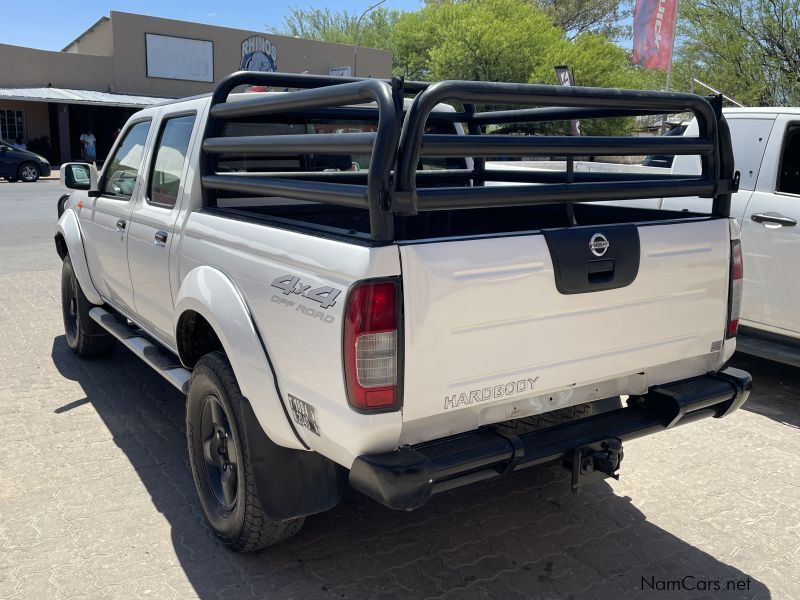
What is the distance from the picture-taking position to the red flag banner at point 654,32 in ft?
58.6

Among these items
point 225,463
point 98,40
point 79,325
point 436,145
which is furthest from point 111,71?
point 436,145

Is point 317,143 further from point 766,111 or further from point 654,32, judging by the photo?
point 654,32

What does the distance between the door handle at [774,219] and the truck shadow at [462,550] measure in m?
2.51

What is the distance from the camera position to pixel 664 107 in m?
3.28

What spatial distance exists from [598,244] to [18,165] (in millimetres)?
25055

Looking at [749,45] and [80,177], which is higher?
[749,45]

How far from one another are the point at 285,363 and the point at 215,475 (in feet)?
3.35

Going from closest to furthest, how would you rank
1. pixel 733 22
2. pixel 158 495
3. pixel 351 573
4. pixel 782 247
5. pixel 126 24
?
pixel 351 573 → pixel 158 495 → pixel 782 247 → pixel 733 22 → pixel 126 24

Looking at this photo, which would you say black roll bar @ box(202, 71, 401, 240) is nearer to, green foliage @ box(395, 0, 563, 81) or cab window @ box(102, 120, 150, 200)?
cab window @ box(102, 120, 150, 200)

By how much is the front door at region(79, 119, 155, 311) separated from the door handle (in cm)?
419

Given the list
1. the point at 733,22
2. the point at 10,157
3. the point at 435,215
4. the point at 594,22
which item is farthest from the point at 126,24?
A: the point at 594,22

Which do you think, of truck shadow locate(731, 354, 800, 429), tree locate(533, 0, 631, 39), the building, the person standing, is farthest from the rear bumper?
tree locate(533, 0, 631, 39)

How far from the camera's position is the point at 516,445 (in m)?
2.76

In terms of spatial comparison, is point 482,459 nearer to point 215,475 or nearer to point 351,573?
point 351,573
